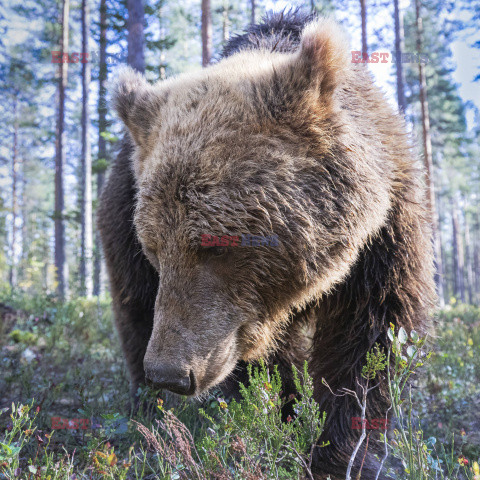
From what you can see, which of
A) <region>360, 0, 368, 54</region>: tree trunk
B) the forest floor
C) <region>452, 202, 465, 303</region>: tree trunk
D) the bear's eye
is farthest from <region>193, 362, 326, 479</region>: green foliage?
<region>452, 202, 465, 303</region>: tree trunk

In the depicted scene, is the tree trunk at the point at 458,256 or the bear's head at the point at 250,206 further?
the tree trunk at the point at 458,256

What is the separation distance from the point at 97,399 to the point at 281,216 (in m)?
2.49

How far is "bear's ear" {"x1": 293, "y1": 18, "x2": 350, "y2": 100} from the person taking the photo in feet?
7.43

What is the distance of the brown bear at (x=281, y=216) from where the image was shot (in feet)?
7.14

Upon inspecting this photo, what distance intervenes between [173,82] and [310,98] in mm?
1161

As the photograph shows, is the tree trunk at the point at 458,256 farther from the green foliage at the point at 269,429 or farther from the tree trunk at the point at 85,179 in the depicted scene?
the green foliage at the point at 269,429

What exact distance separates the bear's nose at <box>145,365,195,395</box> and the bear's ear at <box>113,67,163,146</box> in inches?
58.2

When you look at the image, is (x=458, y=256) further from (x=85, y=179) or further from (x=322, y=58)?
(x=322, y=58)

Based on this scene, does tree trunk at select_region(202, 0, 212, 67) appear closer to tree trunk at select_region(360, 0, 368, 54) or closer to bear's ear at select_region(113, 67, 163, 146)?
tree trunk at select_region(360, 0, 368, 54)

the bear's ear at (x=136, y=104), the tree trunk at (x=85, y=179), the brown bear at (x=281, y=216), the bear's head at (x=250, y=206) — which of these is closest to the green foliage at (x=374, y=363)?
the brown bear at (x=281, y=216)

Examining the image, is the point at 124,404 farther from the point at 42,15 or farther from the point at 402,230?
the point at 42,15

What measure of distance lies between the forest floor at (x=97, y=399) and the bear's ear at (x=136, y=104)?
175cm

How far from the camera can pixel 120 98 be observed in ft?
9.75

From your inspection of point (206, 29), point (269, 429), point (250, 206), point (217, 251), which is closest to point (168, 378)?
point (269, 429)
